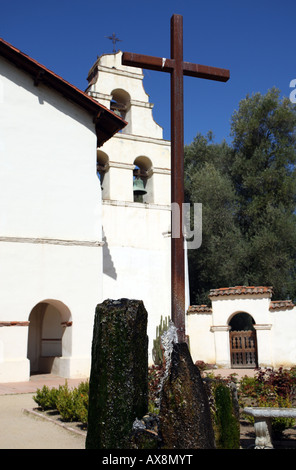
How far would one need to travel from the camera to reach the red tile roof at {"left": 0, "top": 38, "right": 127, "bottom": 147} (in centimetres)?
1317

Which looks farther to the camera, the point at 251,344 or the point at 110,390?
the point at 251,344

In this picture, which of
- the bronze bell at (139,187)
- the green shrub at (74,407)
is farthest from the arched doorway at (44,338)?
the green shrub at (74,407)

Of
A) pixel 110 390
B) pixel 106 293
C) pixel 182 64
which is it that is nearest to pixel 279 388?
pixel 110 390

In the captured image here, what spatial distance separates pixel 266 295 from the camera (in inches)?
637

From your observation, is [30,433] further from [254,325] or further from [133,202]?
[133,202]

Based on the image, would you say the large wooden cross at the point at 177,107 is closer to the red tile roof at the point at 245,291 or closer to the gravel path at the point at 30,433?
the gravel path at the point at 30,433

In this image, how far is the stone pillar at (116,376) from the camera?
3973mm

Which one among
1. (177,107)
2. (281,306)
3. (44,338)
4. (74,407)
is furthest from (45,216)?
(281,306)

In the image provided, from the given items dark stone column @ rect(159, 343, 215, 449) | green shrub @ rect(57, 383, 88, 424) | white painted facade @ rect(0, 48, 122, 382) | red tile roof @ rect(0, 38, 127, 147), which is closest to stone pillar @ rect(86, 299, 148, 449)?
dark stone column @ rect(159, 343, 215, 449)

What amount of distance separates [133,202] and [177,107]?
11546 millimetres

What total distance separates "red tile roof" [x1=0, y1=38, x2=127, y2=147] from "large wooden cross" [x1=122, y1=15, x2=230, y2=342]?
7846mm

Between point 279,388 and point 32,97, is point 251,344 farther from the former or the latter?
point 32,97

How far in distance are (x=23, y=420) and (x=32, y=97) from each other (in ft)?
30.8

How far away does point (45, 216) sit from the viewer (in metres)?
13.1
